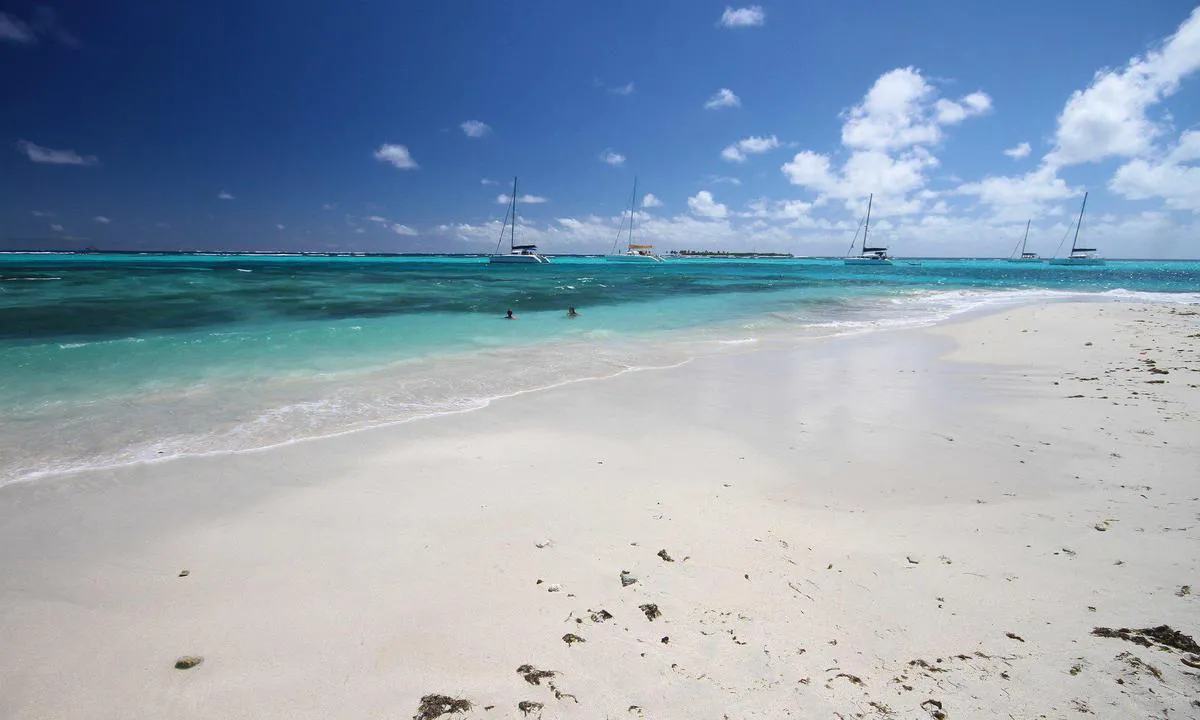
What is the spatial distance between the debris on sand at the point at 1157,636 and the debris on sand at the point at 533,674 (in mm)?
3560

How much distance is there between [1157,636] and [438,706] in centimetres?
448

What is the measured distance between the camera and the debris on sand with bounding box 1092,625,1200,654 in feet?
10.0

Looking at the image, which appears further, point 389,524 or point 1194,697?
point 389,524

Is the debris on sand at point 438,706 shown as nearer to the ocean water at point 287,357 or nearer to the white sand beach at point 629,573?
the white sand beach at point 629,573

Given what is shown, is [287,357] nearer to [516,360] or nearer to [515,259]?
[516,360]

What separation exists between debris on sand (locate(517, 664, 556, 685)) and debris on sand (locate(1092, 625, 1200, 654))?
3.56 m

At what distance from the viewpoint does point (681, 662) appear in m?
3.12

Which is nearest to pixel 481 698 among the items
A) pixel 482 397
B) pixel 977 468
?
pixel 977 468

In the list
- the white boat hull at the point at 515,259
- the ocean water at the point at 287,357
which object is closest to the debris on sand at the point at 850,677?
the ocean water at the point at 287,357

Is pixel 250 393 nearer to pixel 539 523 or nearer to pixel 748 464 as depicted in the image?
pixel 539 523

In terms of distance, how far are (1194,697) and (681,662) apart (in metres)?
2.75

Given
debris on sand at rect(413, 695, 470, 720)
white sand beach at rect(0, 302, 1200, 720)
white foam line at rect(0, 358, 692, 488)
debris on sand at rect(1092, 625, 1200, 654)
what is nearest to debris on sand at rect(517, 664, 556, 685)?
white sand beach at rect(0, 302, 1200, 720)

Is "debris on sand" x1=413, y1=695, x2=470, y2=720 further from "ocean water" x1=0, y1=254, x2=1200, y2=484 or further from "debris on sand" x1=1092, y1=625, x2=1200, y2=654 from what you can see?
"ocean water" x1=0, y1=254, x2=1200, y2=484

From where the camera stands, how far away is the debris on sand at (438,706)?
2.78 metres
